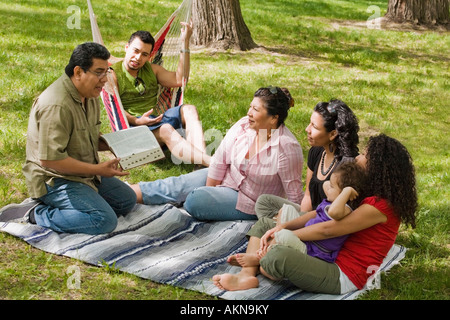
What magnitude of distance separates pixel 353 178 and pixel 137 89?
2661mm

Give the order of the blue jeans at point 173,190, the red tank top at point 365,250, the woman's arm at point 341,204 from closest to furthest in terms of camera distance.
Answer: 1. the woman's arm at point 341,204
2. the red tank top at point 365,250
3. the blue jeans at point 173,190

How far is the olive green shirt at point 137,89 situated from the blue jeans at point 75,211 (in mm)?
1564

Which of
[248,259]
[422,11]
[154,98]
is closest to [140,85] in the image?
[154,98]

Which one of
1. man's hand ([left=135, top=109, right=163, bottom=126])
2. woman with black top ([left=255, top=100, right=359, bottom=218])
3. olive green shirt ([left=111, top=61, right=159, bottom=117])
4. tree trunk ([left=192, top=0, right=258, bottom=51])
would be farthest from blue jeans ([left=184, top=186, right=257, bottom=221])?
tree trunk ([left=192, top=0, right=258, bottom=51])

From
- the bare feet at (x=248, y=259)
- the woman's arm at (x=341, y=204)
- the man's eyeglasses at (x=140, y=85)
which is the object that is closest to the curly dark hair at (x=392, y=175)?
the woman's arm at (x=341, y=204)

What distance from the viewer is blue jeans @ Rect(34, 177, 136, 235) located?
3.92 metres

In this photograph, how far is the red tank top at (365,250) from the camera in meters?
3.33

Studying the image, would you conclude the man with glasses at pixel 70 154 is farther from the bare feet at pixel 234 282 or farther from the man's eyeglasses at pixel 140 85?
the man's eyeglasses at pixel 140 85

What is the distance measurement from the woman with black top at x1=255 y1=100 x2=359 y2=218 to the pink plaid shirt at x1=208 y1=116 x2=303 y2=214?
8.6 inches

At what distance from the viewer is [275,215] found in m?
3.94

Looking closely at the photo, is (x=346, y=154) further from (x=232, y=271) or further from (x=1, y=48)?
(x=1, y=48)

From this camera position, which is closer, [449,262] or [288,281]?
[288,281]
